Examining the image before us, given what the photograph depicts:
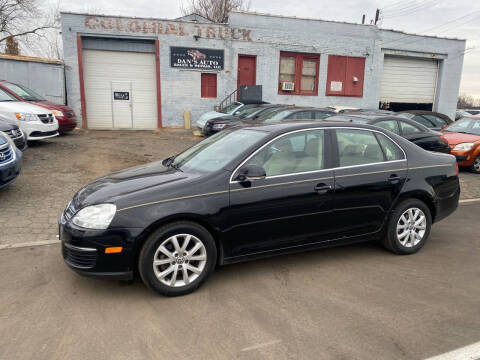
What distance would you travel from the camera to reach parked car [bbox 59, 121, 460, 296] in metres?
3.41

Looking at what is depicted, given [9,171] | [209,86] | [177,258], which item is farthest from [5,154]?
[209,86]

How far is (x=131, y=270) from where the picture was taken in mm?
3434

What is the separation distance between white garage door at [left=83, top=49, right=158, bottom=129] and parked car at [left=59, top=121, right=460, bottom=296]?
15.3 m

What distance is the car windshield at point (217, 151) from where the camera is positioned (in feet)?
13.1

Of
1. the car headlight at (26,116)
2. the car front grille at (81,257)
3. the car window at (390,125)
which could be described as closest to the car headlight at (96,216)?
the car front grille at (81,257)

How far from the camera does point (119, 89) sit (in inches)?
736

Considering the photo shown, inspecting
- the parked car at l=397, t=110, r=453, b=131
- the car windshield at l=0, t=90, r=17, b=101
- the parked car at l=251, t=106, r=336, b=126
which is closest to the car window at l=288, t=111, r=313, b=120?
the parked car at l=251, t=106, r=336, b=126

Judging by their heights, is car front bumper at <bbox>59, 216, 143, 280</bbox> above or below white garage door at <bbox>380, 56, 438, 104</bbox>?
below

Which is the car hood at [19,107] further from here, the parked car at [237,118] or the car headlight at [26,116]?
the parked car at [237,118]

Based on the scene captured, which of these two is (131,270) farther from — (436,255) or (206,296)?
(436,255)

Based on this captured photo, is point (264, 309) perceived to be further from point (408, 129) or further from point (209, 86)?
point (209, 86)

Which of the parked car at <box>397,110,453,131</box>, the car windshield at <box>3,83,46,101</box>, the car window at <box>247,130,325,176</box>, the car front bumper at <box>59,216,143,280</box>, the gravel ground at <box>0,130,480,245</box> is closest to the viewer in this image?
the car front bumper at <box>59,216,143,280</box>

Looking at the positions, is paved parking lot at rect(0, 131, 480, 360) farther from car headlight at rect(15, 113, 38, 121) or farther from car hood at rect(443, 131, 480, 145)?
car headlight at rect(15, 113, 38, 121)

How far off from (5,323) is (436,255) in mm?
4537
